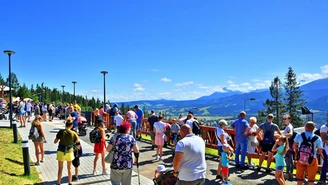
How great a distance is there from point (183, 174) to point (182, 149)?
0.44 meters

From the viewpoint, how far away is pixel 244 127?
28.7 feet

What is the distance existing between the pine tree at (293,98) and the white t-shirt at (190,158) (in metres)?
68.4

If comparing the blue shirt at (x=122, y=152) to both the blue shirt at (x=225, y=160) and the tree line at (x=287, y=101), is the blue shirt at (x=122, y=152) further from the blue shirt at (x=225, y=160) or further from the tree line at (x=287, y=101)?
the tree line at (x=287, y=101)

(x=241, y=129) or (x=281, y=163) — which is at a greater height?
(x=241, y=129)

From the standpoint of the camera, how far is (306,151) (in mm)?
5961

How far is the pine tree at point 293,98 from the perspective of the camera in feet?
220

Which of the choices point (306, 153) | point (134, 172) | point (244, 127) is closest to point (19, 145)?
point (134, 172)

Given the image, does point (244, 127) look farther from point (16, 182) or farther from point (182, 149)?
point (16, 182)

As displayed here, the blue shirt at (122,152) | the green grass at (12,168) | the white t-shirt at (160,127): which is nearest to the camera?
the blue shirt at (122,152)

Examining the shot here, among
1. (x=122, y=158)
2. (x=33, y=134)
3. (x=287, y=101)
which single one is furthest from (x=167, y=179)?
(x=287, y=101)

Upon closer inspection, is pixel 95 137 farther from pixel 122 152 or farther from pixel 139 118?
pixel 139 118

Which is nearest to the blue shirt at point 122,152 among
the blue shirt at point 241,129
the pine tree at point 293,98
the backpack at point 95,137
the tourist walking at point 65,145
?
the tourist walking at point 65,145

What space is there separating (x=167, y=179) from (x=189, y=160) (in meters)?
1.25

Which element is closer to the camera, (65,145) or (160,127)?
Result: (65,145)
